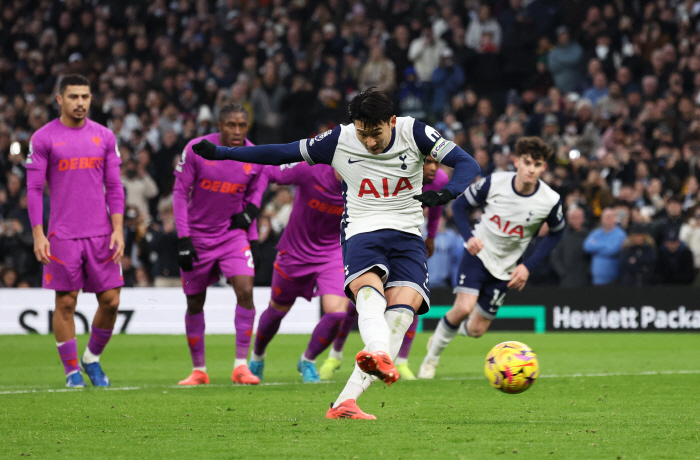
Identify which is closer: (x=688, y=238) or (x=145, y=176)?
(x=688, y=238)

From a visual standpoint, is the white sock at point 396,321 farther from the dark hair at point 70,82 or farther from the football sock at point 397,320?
the dark hair at point 70,82

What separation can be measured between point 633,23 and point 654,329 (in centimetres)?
726

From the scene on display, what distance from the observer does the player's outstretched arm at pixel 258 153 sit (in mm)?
6285

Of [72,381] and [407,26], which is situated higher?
[407,26]

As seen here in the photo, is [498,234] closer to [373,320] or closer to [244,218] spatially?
[244,218]

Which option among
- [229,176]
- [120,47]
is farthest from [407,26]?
[229,176]

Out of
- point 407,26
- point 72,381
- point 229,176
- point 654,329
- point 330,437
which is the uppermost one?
point 407,26

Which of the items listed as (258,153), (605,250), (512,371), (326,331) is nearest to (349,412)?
(512,371)

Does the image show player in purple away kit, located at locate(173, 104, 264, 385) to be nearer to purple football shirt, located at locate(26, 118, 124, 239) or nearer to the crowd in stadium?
purple football shirt, located at locate(26, 118, 124, 239)

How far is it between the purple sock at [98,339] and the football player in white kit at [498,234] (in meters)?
3.05

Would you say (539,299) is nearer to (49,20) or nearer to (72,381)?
(72,381)

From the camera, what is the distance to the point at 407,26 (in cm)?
2223

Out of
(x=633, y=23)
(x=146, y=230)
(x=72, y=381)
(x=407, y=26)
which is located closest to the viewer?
(x=72, y=381)

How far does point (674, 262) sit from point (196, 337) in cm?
935
